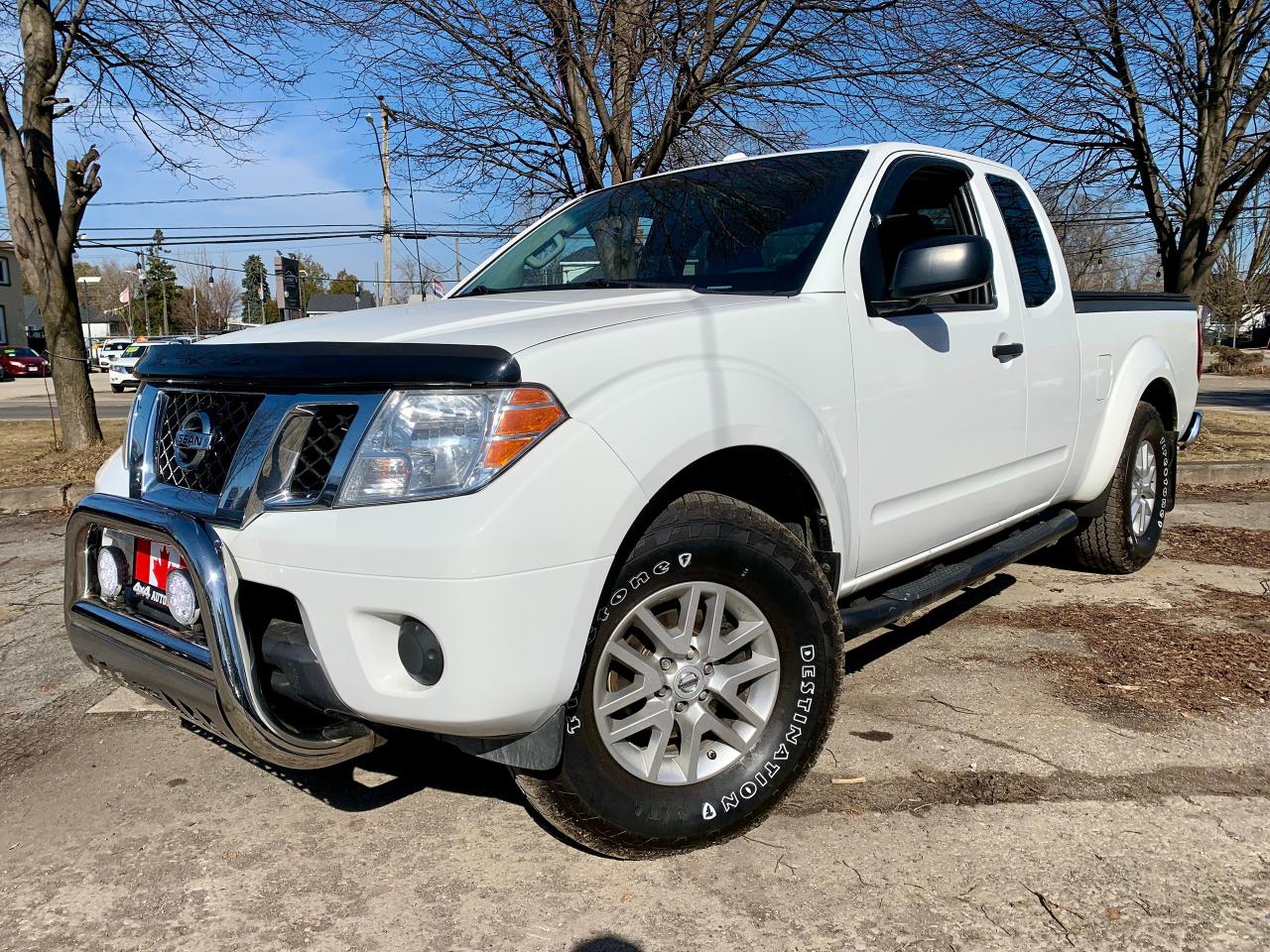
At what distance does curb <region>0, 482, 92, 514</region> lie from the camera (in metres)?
7.75

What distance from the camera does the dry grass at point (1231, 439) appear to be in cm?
975

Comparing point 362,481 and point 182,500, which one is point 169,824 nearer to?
point 182,500

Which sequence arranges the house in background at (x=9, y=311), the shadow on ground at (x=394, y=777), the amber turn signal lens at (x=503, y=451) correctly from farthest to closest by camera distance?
the house in background at (x=9, y=311)
the shadow on ground at (x=394, y=777)
the amber turn signal lens at (x=503, y=451)

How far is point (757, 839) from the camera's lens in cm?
269

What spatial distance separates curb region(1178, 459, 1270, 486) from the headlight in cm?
824

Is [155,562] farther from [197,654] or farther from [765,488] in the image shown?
[765,488]

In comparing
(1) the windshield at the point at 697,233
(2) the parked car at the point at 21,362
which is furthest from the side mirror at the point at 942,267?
(2) the parked car at the point at 21,362

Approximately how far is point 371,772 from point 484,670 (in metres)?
1.34

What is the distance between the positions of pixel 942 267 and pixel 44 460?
9462 mm

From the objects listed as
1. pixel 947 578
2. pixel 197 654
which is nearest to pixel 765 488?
pixel 947 578

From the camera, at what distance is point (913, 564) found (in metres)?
3.47

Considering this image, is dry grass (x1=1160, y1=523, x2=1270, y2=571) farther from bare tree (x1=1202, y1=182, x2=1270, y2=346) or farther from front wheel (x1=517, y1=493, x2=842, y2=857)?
bare tree (x1=1202, y1=182, x2=1270, y2=346)

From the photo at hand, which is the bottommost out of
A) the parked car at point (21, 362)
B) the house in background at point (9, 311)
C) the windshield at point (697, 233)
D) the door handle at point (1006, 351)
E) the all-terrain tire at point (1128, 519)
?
the all-terrain tire at point (1128, 519)

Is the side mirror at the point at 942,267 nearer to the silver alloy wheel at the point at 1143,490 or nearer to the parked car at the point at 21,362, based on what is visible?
the silver alloy wheel at the point at 1143,490
